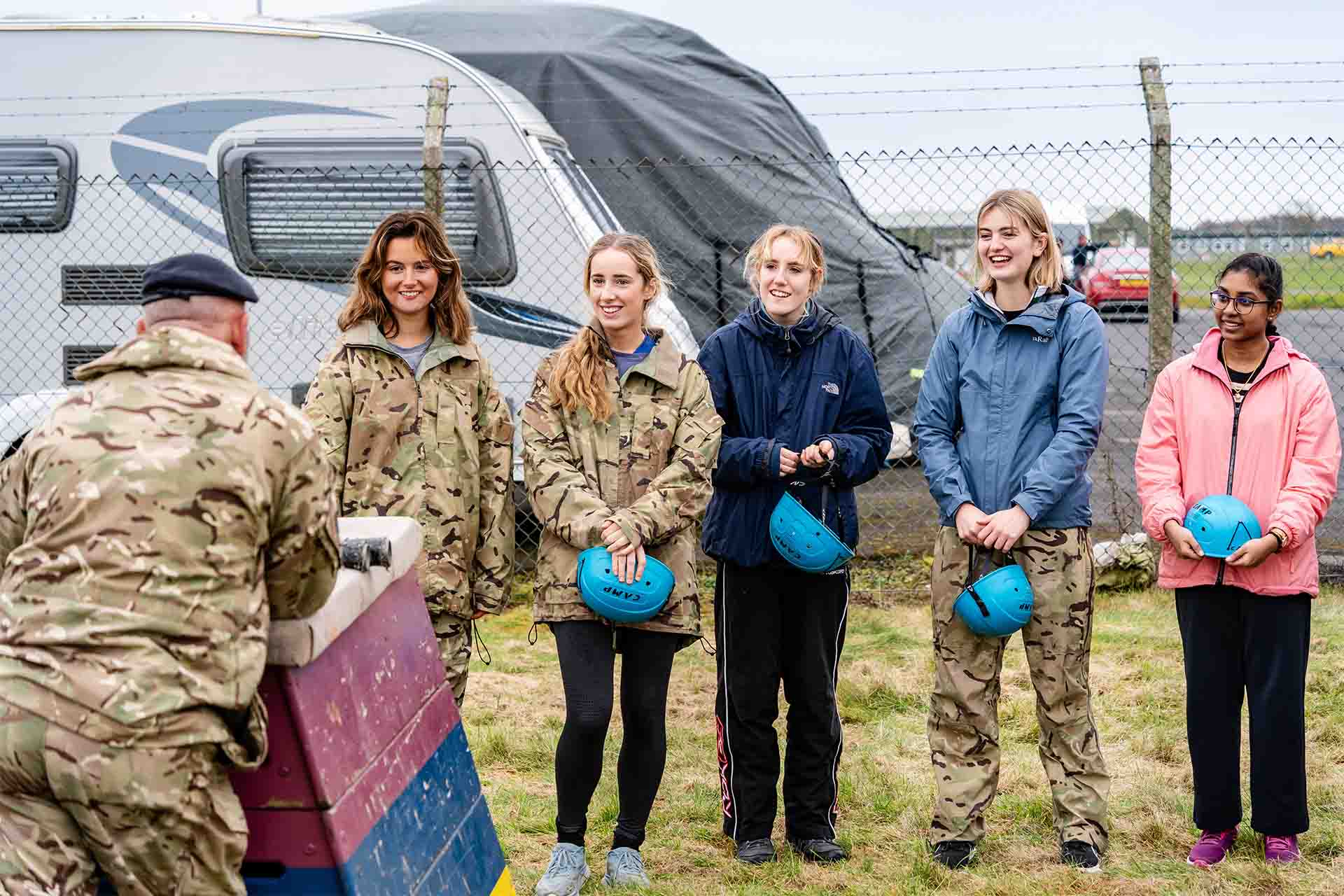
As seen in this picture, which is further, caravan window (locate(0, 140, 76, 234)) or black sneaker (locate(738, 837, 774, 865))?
caravan window (locate(0, 140, 76, 234))

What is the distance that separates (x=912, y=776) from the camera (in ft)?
16.4

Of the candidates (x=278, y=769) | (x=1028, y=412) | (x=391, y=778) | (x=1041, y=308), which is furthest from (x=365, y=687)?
(x=1041, y=308)

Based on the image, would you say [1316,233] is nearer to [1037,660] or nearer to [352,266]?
[352,266]

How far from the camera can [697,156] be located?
383 inches

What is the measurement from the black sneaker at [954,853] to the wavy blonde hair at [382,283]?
2050mm

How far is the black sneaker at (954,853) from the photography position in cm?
420

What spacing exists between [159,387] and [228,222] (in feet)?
19.0

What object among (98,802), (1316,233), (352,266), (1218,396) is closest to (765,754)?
(1218,396)

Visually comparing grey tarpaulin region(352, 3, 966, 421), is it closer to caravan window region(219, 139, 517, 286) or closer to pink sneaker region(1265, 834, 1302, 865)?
caravan window region(219, 139, 517, 286)

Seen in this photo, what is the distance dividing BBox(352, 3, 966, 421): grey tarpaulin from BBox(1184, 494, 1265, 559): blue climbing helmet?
555 centimetres

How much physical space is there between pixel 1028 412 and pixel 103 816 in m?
2.71

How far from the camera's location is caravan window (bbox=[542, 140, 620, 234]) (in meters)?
7.82

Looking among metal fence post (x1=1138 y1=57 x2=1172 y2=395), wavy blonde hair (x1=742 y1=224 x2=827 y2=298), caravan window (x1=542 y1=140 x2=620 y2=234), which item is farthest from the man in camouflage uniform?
caravan window (x1=542 y1=140 x2=620 y2=234)

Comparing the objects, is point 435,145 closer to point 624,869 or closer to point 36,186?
point 36,186
